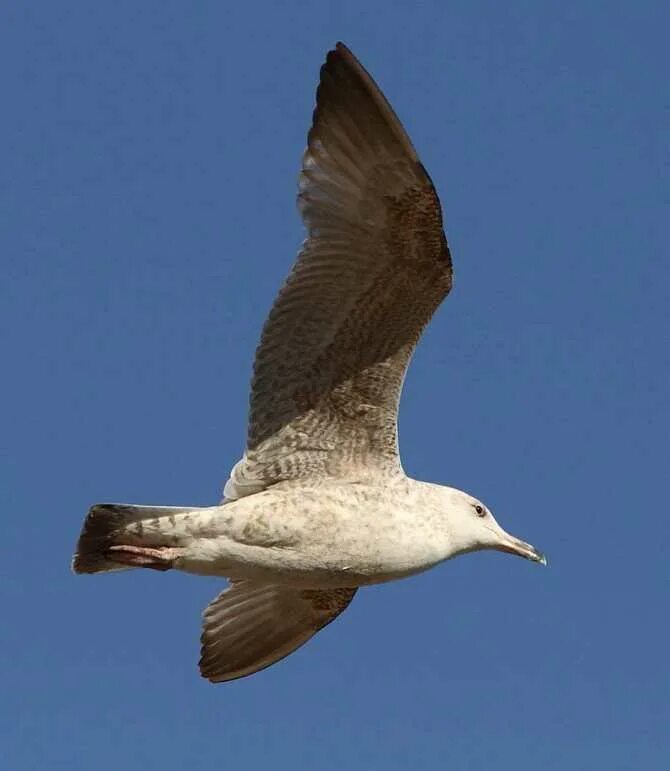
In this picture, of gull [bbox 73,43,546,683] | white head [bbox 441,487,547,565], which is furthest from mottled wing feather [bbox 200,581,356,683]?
white head [bbox 441,487,547,565]

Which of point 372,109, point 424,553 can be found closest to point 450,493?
point 424,553

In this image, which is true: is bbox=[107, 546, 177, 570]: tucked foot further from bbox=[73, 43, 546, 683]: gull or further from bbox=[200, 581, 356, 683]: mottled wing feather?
bbox=[200, 581, 356, 683]: mottled wing feather

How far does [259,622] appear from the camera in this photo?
50.3ft

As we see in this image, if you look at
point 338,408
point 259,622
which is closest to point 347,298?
point 338,408

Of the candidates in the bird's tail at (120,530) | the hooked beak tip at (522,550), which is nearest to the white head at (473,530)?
the hooked beak tip at (522,550)

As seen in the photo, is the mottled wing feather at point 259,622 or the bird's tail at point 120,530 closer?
the bird's tail at point 120,530

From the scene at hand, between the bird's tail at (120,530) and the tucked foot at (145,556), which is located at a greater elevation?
the bird's tail at (120,530)

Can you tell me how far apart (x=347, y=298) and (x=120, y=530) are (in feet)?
7.36

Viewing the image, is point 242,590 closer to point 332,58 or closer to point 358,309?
point 358,309

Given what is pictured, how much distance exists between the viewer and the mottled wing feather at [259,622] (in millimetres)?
15281

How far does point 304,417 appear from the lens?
45.4ft

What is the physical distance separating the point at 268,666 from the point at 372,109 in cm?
473

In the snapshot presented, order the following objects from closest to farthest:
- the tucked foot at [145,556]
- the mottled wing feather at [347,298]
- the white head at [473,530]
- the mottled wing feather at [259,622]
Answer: the mottled wing feather at [347,298]
the tucked foot at [145,556]
the white head at [473,530]
the mottled wing feather at [259,622]

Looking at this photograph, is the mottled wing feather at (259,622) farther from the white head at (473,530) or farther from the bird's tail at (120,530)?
the bird's tail at (120,530)
